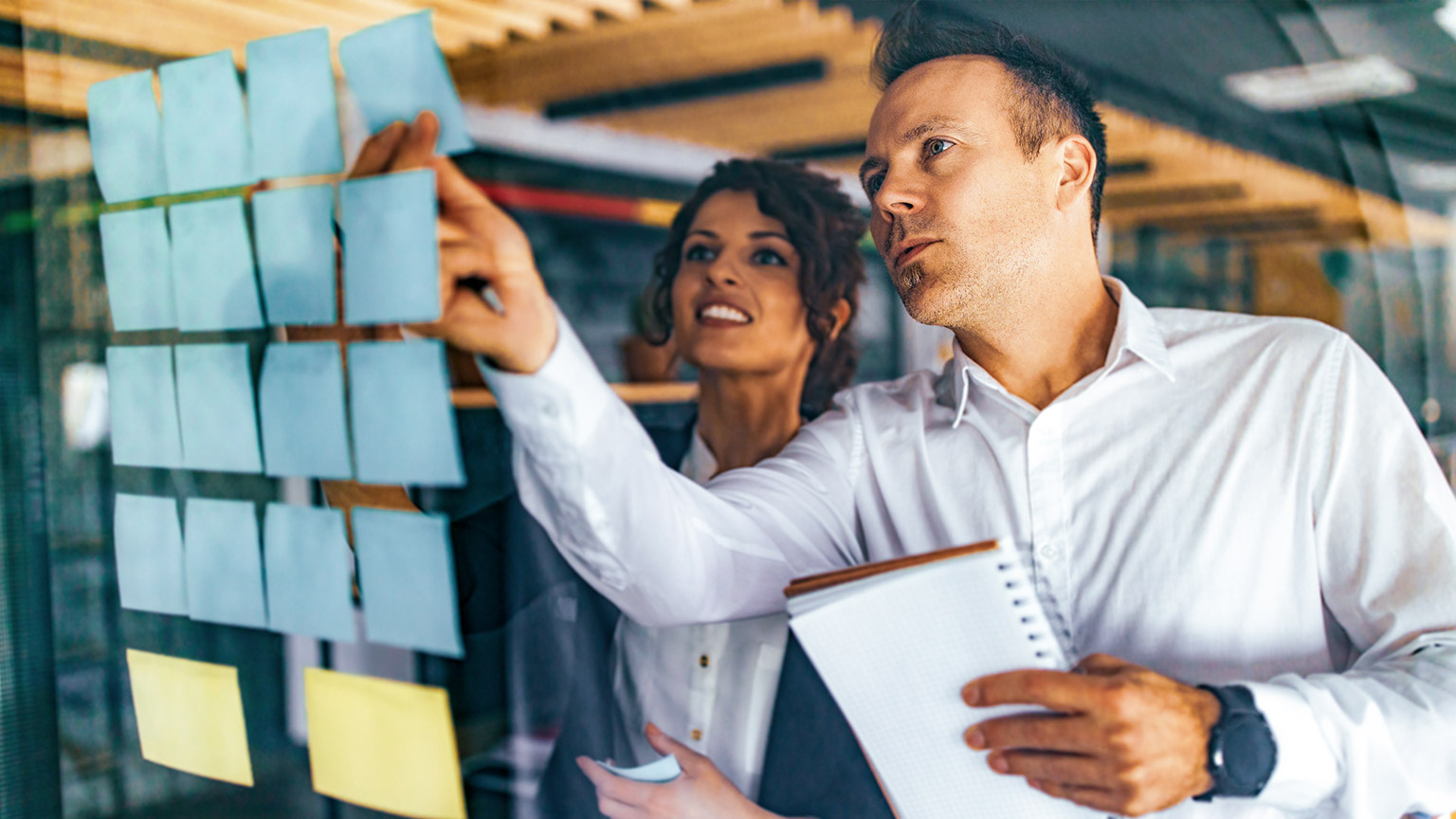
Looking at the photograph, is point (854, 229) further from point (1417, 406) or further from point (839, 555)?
point (1417, 406)

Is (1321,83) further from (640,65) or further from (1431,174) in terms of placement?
(640,65)

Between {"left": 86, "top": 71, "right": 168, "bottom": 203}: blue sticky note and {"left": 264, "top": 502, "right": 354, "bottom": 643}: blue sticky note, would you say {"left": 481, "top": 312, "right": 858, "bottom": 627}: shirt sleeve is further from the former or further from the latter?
{"left": 86, "top": 71, "right": 168, "bottom": 203}: blue sticky note

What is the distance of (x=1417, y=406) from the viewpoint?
123 cm

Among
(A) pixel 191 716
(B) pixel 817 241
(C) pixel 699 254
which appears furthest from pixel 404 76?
(A) pixel 191 716

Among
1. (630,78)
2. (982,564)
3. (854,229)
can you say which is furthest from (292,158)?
(982,564)

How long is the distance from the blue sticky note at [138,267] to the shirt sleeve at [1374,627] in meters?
1.50

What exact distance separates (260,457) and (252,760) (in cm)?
47

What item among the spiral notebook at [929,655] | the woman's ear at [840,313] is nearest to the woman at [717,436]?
the woman's ear at [840,313]

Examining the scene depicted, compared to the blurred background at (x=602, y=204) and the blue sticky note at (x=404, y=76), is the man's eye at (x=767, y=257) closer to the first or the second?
the blurred background at (x=602, y=204)

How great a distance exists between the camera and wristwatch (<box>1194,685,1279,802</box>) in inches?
34.0

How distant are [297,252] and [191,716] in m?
0.75

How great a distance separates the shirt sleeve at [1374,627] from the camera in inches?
34.7

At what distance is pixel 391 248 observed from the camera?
1.17 metres

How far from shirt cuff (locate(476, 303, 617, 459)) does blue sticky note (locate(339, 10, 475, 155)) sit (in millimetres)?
388
